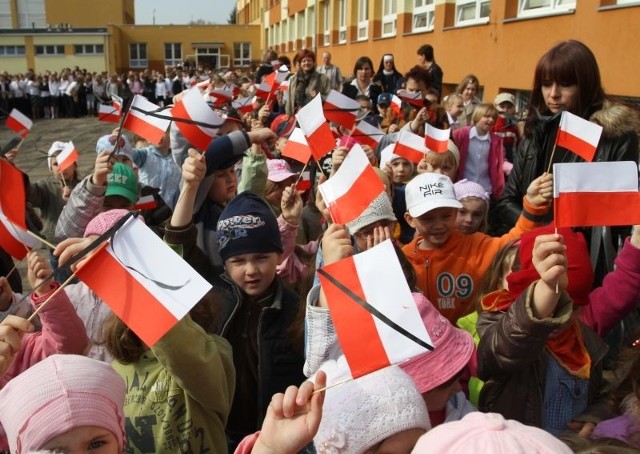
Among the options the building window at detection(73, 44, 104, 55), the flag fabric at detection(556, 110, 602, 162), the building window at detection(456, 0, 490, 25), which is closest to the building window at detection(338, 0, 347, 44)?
the building window at detection(456, 0, 490, 25)

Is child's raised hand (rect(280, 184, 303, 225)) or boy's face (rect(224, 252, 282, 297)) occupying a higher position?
child's raised hand (rect(280, 184, 303, 225))

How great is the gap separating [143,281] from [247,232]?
88 centimetres

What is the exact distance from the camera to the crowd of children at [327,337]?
160 centimetres

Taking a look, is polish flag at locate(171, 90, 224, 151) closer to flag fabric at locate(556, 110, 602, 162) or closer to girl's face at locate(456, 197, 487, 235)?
girl's face at locate(456, 197, 487, 235)

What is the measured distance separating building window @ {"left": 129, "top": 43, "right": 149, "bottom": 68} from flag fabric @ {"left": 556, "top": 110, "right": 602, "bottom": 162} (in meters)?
54.6

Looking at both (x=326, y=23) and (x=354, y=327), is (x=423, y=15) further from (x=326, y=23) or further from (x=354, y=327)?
(x=354, y=327)

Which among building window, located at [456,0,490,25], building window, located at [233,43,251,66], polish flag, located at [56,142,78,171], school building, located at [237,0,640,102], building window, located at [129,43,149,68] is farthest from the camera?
building window, located at [233,43,251,66]

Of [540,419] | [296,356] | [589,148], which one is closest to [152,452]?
[296,356]

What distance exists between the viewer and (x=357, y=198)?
251 cm

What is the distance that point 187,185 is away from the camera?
109 inches

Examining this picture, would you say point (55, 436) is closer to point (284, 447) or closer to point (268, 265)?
point (284, 447)

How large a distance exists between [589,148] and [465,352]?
1.23 m

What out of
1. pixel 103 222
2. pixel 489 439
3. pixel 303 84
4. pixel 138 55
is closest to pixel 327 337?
pixel 489 439

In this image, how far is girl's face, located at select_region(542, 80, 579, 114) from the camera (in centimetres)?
311
